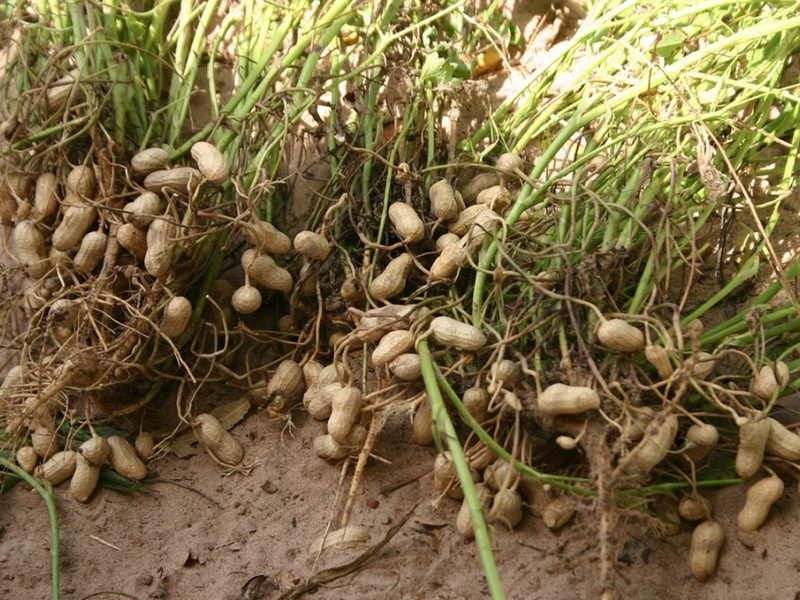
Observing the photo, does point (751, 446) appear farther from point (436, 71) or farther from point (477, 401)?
point (436, 71)

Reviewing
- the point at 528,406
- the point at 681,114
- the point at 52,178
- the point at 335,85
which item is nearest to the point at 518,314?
the point at 528,406

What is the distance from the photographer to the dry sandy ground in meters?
1.21

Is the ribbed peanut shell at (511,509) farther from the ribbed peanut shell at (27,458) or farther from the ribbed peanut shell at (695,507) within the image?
the ribbed peanut shell at (27,458)

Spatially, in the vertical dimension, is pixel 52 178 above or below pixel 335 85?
below

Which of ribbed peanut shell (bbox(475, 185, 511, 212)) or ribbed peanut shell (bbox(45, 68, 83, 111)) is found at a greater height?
ribbed peanut shell (bbox(45, 68, 83, 111))

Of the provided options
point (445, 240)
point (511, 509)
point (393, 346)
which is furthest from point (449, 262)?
point (511, 509)

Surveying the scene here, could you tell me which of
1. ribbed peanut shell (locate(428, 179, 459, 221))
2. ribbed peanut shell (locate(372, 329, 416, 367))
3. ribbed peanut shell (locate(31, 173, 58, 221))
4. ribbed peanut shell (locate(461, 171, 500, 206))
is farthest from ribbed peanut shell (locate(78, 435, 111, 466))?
ribbed peanut shell (locate(461, 171, 500, 206))

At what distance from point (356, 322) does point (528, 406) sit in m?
0.37

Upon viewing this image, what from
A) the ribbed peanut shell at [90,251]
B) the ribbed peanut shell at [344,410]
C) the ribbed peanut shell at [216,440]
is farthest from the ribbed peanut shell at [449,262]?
the ribbed peanut shell at [90,251]

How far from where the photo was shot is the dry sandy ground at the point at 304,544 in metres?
1.21

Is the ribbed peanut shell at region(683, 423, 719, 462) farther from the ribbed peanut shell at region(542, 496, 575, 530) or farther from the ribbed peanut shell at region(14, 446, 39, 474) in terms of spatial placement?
the ribbed peanut shell at region(14, 446, 39, 474)

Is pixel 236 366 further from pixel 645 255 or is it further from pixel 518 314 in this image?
pixel 645 255

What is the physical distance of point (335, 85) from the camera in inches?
62.1

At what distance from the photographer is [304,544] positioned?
1.32 metres
